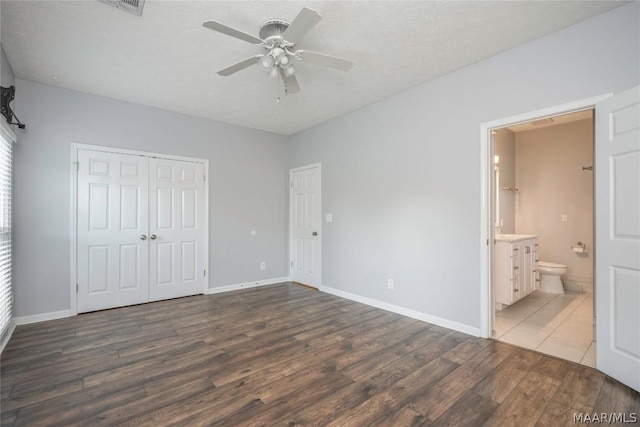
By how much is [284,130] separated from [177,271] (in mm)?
3009

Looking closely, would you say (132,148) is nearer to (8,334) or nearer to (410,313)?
(8,334)

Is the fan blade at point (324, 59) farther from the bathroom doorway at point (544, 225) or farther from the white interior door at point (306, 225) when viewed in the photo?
the white interior door at point (306, 225)

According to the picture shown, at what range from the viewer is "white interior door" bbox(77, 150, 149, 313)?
368 cm

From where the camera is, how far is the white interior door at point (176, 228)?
4.20 meters

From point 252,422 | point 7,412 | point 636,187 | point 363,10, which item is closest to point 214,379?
point 252,422

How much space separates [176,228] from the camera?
4.39 meters

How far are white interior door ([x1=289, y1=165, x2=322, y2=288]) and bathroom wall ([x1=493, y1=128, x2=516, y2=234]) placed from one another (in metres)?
3.13

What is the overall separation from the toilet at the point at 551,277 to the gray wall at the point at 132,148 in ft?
14.3

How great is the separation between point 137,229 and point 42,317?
1400 millimetres

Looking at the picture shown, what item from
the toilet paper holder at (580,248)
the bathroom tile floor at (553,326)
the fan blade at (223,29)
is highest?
the fan blade at (223,29)

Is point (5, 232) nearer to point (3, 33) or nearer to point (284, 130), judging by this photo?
point (3, 33)

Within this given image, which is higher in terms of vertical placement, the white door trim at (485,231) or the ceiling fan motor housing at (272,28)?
the ceiling fan motor housing at (272,28)

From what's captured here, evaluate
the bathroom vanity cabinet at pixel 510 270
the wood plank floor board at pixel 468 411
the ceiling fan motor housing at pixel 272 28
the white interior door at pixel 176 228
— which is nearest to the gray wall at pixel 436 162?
the bathroom vanity cabinet at pixel 510 270

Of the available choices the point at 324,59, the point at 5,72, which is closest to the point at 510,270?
the point at 324,59
